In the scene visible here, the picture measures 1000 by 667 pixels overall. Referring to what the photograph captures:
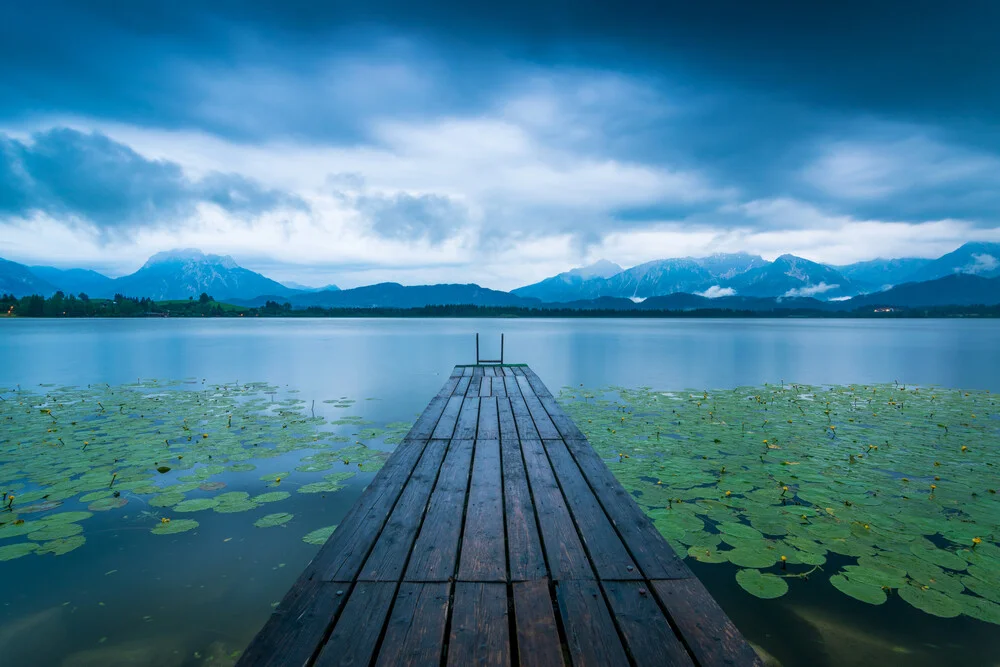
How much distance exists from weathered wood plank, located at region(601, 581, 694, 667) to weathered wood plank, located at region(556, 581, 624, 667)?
7 centimetres

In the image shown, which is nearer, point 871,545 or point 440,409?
point 871,545

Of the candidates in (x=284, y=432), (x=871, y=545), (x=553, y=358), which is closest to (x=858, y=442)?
(x=871, y=545)

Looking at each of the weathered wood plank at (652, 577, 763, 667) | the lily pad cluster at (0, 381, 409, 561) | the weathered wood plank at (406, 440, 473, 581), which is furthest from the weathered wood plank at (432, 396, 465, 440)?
the weathered wood plank at (652, 577, 763, 667)

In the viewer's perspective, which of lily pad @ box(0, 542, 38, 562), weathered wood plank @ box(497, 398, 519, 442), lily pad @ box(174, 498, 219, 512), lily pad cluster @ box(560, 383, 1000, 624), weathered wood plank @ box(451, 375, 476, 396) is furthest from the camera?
weathered wood plank @ box(451, 375, 476, 396)

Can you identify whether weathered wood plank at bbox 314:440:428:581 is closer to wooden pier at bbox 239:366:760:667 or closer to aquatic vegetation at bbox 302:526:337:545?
wooden pier at bbox 239:366:760:667

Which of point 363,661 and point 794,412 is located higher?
point 363,661

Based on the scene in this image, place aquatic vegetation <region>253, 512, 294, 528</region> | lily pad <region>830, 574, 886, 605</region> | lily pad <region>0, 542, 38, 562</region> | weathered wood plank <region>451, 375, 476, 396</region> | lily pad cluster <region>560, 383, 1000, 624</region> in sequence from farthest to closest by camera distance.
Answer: weathered wood plank <region>451, 375, 476, 396</region>, aquatic vegetation <region>253, 512, 294, 528</region>, lily pad <region>0, 542, 38, 562</region>, lily pad cluster <region>560, 383, 1000, 624</region>, lily pad <region>830, 574, 886, 605</region>

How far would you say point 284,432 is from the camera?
11367 millimetres

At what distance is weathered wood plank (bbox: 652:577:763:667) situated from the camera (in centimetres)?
260

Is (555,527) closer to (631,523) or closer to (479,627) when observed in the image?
(631,523)

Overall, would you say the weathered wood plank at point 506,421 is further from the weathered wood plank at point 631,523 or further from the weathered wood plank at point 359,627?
the weathered wood plank at point 359,627

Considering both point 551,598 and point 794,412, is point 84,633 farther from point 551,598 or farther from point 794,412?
point 794,412

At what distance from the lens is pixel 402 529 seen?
4.16 metres

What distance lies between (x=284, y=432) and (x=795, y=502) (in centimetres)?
1044
